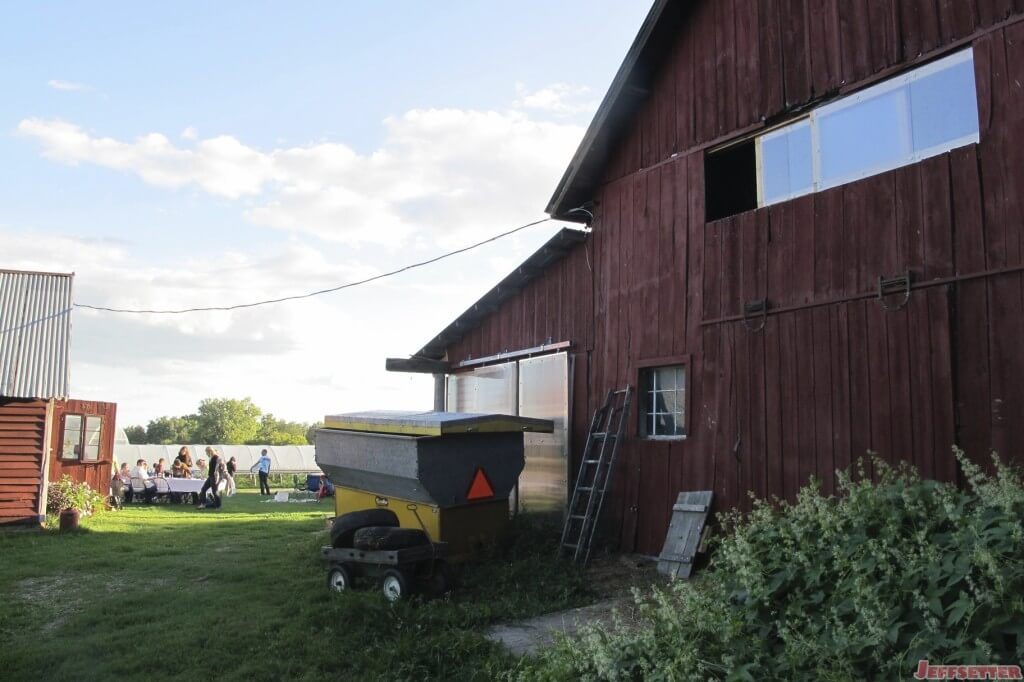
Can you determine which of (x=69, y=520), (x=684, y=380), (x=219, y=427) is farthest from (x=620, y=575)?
(x=219, y=427)

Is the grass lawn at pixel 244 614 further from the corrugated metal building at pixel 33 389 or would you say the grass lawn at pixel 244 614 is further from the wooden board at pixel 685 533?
the corrugated metal building at pixel 33 389

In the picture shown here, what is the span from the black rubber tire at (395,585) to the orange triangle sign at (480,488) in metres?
1.47

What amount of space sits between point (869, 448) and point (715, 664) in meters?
3.40

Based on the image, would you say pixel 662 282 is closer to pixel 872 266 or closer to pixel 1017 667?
pixel 872 266

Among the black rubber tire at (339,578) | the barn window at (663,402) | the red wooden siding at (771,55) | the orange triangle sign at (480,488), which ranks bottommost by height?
the black rubber tire at (339,578)

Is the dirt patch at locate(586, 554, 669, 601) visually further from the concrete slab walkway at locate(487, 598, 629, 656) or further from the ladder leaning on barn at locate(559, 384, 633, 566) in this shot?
the concrete slab walkway at locate(487, 598, 629, 656)

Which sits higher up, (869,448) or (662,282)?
(662,282)

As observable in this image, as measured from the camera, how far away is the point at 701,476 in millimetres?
8281

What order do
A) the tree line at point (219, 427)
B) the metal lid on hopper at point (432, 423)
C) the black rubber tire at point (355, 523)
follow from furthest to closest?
1. the tree line at point (219, 427)
2. the metal lid on hopper at point (432, 423)
3. the black rubber tire at point (355, 523)

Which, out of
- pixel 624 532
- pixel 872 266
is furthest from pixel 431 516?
pixel 872 266

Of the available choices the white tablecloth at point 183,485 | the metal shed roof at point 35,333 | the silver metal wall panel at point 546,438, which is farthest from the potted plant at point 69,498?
the silver metal wall panel at point 546,438

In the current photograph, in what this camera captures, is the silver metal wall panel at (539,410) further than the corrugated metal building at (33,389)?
No

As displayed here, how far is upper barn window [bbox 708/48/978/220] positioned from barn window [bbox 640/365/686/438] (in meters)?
2.35

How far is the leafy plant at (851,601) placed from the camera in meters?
3.45
